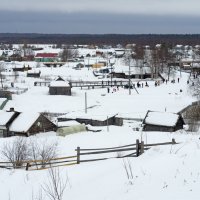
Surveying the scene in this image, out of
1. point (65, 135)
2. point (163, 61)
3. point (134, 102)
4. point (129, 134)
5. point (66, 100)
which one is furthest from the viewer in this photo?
point (163, 61)

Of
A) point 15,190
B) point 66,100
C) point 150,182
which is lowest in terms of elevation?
point 66,100

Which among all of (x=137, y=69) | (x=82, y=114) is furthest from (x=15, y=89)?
(x=137, y=69)

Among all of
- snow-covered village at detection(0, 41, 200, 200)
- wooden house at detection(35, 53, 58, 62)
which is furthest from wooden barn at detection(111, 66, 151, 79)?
wooden house at detection(35, 53, 58, 62)

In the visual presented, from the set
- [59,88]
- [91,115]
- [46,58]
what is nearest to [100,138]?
[91,115]

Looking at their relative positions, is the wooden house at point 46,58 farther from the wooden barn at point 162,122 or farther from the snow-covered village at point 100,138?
the wooden barn at point 162,122

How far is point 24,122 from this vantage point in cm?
3080

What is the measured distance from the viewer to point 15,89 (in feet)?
188

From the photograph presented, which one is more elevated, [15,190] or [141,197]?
[141,197]

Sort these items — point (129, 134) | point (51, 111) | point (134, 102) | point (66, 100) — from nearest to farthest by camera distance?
point (129, 134) < point (51, 111) < point (134, 102) < point (66, 100)

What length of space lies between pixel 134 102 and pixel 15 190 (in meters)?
34.4

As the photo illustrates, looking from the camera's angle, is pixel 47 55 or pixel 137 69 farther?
pixel 47 55

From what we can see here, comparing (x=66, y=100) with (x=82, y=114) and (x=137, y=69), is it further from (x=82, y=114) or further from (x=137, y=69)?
(x=137, y=69)

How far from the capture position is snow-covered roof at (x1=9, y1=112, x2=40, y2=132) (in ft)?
99.0

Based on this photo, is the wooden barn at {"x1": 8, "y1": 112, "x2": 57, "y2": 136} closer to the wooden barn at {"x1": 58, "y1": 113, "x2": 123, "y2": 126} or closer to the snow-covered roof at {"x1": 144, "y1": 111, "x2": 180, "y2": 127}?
the wooden barn at {"x1": 58, "y1": 113, "x2": 123, "y2": 126}
